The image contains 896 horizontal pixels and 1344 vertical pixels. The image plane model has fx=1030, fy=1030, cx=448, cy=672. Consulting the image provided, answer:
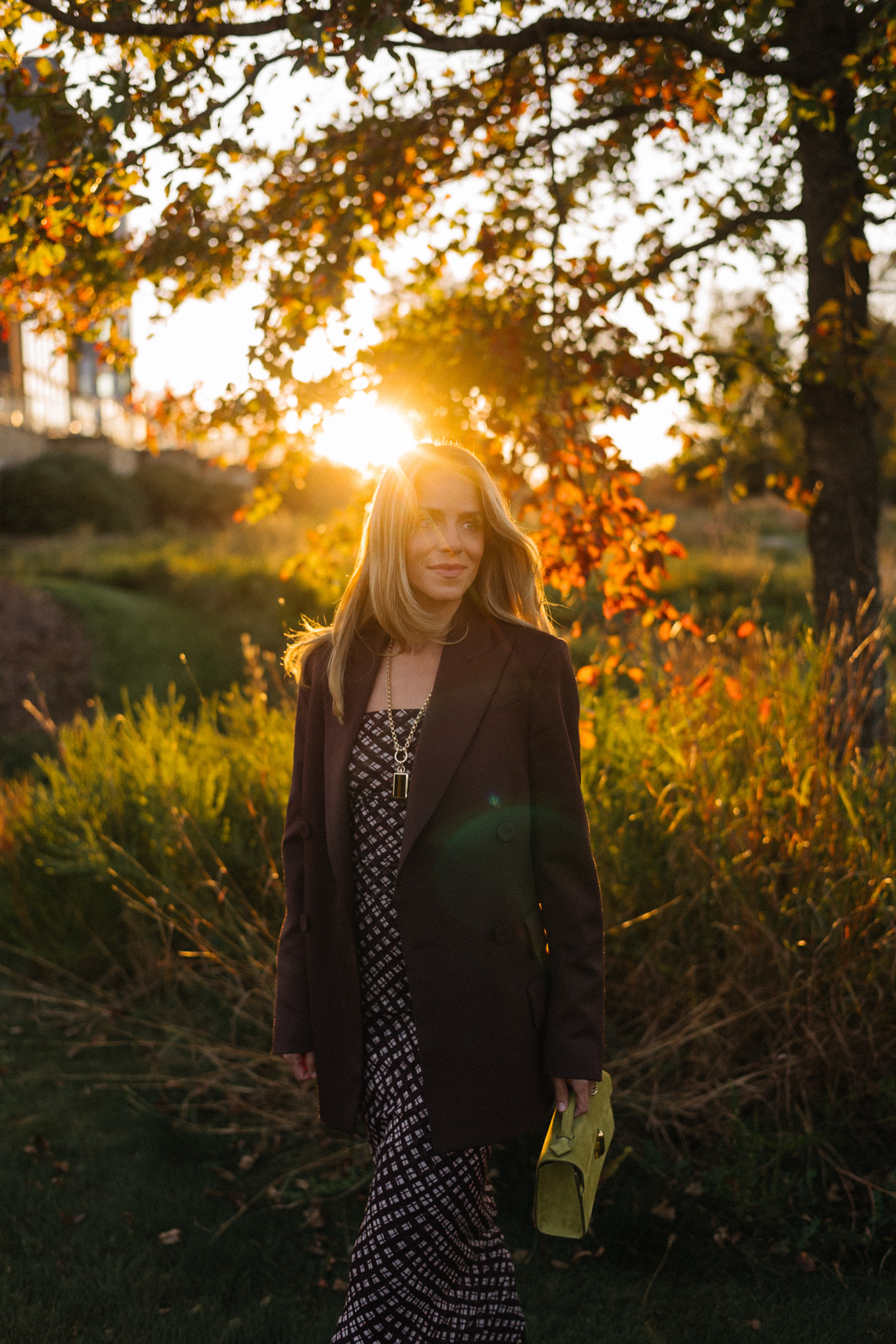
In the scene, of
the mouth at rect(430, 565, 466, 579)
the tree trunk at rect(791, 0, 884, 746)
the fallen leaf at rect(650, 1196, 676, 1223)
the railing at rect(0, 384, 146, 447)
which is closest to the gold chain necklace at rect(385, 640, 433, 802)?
the mouth at rect(430, 565, 466, 579)

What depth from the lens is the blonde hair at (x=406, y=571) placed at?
2.33 metres

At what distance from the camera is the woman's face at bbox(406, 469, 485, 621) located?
2.31 metres

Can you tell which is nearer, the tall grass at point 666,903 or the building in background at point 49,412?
the tall grass at point 666,903

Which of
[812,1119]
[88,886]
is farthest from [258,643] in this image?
[812,1119]

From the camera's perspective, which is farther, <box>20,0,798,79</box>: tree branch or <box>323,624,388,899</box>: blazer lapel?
<box>20,0,798,79</box>: tree branch

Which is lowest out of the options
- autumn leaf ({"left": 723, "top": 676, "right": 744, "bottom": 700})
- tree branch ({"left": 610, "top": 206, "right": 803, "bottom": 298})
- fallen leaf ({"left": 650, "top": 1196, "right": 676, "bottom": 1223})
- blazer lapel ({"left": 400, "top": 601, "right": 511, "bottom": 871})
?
fallen leaf ({"left": 650, "top": 1196, "right": 676, "bottom": 1223})

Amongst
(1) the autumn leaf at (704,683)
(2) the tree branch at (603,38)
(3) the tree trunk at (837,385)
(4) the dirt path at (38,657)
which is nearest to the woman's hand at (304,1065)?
(1) the autumn leaf at (704,683)

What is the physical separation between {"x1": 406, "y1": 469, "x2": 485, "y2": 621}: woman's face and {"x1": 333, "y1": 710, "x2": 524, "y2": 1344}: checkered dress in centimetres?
29

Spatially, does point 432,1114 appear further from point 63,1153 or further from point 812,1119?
point 63,1153

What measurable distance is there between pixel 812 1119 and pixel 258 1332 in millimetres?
1735

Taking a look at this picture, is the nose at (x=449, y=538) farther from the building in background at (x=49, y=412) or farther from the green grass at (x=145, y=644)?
the building in background at (x=49, y=412)

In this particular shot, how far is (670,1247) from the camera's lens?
298 centimetres

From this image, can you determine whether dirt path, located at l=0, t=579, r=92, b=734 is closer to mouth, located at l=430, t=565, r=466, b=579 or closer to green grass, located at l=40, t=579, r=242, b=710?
green grass, located at l=40, t=579, r=242, b=710

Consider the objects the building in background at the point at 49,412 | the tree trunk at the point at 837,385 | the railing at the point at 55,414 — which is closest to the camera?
the tree trunk at the point at 837,385
